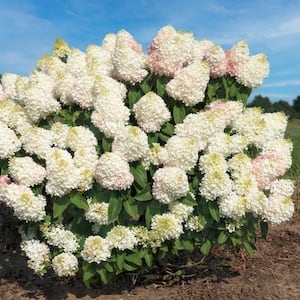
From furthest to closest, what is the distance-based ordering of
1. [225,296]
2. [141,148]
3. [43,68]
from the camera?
1. [43,68]
2. [225,296]
3. [141,148]

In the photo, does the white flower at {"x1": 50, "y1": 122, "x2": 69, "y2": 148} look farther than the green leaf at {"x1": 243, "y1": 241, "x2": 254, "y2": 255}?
No

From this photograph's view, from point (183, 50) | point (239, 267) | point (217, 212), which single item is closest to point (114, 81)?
point (183, 50)

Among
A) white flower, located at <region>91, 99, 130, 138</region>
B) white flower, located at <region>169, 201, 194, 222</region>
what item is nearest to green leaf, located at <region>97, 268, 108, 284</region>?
white flower, located at <region>169, 201, 194, 222</region>

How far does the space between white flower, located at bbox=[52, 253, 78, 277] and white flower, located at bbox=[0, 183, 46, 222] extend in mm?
416

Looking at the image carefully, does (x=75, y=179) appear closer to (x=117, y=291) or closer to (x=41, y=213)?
(x=41, y=213)

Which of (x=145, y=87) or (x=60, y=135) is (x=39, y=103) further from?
(x=145, y=87)

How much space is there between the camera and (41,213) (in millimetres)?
4652

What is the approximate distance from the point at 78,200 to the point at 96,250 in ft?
1.46

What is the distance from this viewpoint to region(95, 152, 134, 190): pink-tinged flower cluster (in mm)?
4211

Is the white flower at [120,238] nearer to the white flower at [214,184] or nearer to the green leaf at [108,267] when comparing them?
the green leaf at [108,267]

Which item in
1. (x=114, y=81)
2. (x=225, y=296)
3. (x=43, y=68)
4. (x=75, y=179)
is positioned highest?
(x=43, y=68)

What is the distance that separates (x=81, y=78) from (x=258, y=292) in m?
2.58

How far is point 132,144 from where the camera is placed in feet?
13.9

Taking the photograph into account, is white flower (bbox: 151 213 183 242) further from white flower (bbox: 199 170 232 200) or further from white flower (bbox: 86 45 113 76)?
white flower (bbox: 86 45 113 76)
